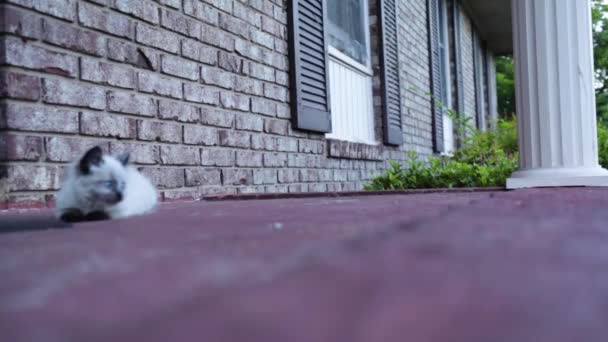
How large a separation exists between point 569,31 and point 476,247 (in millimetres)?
2895

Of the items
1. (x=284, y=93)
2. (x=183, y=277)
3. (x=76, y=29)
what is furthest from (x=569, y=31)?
(x=183, y=277)

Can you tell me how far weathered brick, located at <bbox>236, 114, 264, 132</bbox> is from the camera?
3598 millimetres

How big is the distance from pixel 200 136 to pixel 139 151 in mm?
522

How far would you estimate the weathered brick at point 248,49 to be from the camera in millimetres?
3643

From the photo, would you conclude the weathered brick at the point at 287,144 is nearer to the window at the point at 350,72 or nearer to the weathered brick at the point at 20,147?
the window at the point at 350,72

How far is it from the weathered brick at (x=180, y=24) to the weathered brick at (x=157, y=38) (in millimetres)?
43

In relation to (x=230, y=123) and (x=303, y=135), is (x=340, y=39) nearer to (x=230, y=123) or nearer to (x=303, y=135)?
(x=303, y=135)

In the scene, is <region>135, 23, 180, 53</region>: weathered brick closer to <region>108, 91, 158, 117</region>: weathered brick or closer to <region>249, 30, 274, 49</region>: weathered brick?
<region>108, 91, 158, 117</region>: weathered brick

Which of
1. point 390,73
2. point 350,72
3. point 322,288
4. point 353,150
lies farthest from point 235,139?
point 390,73

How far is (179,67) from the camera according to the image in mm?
3043

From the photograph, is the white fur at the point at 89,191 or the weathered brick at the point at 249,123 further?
the weathered brick at the point at 249,123

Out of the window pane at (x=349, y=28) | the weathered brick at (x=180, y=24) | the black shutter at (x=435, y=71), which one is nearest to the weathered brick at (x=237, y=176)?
the weathered brick at (x=180, y=24)

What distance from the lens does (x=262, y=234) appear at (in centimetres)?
101

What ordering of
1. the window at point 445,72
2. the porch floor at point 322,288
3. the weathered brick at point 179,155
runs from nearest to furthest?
the porch floor at point 322,288 → the weathered brick at point 179,155 → the window at point 445,72
